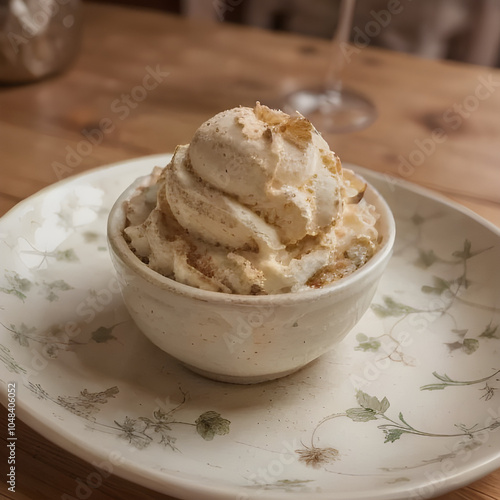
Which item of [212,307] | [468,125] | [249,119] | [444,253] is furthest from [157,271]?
[468,125]

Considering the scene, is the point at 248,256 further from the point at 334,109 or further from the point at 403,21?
the point at 403,21

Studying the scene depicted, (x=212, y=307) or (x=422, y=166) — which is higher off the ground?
(x=212, y=307)

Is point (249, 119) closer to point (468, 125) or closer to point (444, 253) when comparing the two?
point (444, 253)

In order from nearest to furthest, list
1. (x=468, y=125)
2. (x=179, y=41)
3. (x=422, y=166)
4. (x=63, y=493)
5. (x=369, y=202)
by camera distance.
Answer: (x=63, y=493)
(x=369, y=202)
(x=422, y=166)
(x=468, y=125)
(x=179, y=41)

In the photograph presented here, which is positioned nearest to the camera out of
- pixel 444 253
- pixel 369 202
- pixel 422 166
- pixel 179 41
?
pixel 369 202
